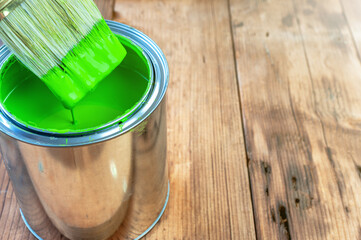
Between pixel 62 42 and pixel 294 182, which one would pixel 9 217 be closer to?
pixel 62 42

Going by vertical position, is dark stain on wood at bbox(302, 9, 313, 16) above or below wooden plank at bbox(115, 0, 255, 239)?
below

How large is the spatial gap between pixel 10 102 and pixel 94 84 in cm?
17

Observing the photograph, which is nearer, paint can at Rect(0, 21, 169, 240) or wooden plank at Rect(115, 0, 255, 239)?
paint can at Rect(0, 21, 169, 240)

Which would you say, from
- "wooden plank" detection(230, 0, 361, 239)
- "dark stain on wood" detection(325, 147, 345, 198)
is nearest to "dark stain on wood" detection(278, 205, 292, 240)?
"wooden plank" detection(230, 0, 361, 239)

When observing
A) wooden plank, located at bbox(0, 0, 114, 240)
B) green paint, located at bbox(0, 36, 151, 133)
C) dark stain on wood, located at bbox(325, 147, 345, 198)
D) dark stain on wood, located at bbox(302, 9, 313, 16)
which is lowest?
dark stain on wood, located at bbox(325, 147, 345, 198)

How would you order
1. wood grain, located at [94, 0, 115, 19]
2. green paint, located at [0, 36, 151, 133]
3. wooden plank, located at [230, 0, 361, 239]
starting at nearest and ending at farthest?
green paint, located at [0, 36, 151, 133]
wooden plank, located at [230, 0, 361, 239]
wood grain, located at [94, 0, 115, 19]

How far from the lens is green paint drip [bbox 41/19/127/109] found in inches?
26.0

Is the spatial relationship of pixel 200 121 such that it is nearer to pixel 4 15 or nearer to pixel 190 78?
pixel 190 78

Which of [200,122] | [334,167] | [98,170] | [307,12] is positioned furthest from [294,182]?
[307,12]

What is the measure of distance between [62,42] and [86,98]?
0.17 meters

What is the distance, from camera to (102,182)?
70 centimetres

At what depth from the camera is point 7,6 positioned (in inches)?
23.1

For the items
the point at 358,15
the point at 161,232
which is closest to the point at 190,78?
the point at 161,232

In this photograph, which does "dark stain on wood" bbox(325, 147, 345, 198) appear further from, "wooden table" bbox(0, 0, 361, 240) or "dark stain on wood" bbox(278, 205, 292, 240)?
"dark stain on wood" bbox(278, 205, 292, 240)
